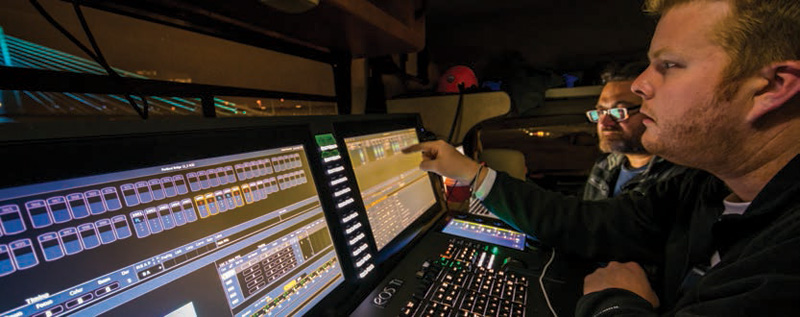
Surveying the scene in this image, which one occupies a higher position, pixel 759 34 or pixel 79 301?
pixel 759 34

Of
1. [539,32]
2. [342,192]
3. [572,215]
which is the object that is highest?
[539,32]

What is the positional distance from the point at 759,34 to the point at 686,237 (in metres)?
0.62

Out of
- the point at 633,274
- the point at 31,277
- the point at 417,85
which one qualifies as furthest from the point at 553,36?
the point at 31,277

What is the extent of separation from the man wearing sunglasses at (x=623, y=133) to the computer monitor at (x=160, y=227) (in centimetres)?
175

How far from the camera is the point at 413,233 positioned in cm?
103

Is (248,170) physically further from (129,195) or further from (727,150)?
(727,150)

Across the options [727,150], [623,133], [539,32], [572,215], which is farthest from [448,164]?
[539,32]

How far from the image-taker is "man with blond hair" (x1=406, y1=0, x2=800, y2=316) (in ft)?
1.70

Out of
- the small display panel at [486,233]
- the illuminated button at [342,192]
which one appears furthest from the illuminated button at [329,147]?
the small display panel at [486,233]

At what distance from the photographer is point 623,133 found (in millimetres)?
1709

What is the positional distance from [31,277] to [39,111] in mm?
728

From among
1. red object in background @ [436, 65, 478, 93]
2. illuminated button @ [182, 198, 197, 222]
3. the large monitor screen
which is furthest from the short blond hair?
red object in background @ [436, 65, 478, 93]

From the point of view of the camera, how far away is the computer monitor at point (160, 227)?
34cm

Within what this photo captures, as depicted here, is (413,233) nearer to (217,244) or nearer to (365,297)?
(365,297)
